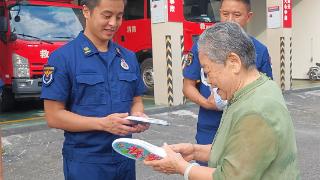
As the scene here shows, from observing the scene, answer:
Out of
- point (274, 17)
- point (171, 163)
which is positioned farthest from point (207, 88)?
point (274, 17)

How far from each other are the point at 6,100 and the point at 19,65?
1.10m

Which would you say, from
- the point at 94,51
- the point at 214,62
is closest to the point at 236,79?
the point at 214,62

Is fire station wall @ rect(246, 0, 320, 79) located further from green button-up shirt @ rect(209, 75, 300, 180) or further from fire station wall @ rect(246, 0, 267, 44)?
green button-up shirt @ rect(209, 75, 300, 180)

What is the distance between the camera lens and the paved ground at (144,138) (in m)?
5.41

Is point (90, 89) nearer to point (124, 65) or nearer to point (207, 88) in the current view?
point (124, 65)

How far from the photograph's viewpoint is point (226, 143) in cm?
169

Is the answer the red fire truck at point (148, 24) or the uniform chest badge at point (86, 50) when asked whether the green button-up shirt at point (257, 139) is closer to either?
the uniform chest badge at point (86, 50)

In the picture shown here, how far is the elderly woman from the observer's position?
161 cm

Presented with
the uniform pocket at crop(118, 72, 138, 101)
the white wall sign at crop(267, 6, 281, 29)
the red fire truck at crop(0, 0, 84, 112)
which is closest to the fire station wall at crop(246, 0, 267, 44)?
the white wall sign at crop(267, 6, 281, 29)

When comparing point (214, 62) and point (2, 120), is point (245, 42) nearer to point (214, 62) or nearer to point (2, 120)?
point (214, 62)

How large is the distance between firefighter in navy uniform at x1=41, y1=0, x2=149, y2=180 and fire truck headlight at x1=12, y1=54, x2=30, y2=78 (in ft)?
21.5

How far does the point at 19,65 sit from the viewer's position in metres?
8.74

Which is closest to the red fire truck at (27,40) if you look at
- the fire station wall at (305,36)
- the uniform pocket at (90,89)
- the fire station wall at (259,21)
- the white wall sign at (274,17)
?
the white wall sign at (274,17)

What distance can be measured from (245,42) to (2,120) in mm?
7731
